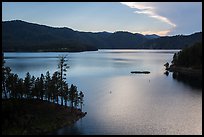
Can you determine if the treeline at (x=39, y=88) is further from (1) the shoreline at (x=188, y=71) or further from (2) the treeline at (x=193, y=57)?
(2) the treeline at (x=193, y=57)

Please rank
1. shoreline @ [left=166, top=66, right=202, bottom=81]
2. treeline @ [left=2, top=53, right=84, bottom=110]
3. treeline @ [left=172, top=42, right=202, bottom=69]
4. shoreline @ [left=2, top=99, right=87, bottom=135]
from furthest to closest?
treeline @ [left=172, top=42, right=202, bottom=69] < shoreline @ [left=166, top=66, right=202, bottom=81] < treeline @ [left=2, top=53, right=84, bottom=110] < shoreline @ [left=2, top=99, right=87, bottom=135]

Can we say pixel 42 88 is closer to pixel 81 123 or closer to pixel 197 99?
pixel 81 123

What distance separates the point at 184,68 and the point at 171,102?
7961 cm

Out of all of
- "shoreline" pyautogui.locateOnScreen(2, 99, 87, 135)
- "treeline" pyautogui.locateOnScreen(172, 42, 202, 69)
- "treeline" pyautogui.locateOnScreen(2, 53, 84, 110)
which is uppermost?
"treeline" pyautogui.locateOnScreen(172, 42, 202, 69)

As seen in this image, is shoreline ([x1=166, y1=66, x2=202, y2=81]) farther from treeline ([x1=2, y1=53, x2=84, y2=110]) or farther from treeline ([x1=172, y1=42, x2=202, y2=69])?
treeline ([x1=2, y1=53, x2=84, y2=110])

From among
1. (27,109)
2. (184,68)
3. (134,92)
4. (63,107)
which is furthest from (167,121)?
(184,68)

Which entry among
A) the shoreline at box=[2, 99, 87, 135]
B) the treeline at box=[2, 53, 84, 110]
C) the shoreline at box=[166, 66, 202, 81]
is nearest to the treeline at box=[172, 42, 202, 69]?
the shoreline at box=[166, 66, 202, 81]

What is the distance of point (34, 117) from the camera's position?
48.2 meters

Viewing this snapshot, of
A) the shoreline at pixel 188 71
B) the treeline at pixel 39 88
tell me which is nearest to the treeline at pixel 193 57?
the shoreline at pixel 188 71

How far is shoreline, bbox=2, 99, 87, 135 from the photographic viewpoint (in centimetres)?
4312

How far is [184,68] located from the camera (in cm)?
14962

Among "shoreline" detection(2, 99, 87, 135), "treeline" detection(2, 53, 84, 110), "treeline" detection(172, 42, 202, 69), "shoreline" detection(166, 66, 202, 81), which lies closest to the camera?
"shoreline" detection(2, 99, 87, 135)

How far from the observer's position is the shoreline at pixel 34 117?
1698 inches

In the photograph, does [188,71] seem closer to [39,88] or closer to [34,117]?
[39,88]
